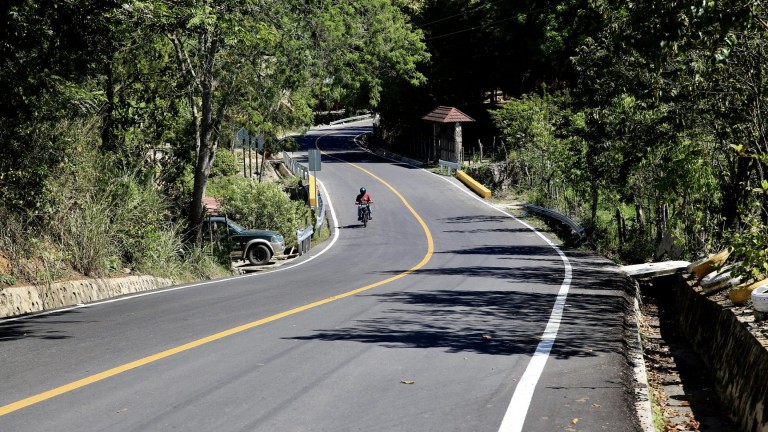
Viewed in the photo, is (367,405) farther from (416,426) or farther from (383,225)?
(383,225)

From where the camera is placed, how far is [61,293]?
612 inches

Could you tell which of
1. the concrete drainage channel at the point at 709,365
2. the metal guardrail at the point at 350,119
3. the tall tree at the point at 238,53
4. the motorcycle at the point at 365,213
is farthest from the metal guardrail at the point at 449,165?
the metal guardrail at the point at 350,119

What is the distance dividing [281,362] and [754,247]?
5.47m

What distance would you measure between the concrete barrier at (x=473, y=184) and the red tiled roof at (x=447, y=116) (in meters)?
5.16

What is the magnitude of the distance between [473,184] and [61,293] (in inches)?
1547

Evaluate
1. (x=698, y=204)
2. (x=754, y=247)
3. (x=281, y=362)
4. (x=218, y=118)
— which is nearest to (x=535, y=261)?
(x=698, y=204)

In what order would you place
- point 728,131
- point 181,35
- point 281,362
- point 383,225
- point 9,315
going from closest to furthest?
point 281,362 → point 9,315 → point 728,131 → point 181,35 → point 383,225

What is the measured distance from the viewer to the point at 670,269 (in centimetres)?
2077

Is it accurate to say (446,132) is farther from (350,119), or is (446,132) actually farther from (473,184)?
(350,119)

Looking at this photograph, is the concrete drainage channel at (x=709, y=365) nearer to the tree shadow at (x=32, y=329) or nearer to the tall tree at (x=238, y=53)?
the tree shadow at (x=32, y=329)

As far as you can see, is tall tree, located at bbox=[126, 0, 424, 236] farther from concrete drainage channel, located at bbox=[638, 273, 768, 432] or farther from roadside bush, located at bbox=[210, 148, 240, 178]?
concrete drainage channel, located at bbox=[638, 273, 768, 432]

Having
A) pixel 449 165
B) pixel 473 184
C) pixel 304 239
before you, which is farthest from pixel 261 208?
pixel 449 165

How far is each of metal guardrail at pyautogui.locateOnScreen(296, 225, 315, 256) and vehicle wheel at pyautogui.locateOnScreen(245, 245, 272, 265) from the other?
67.4 inches

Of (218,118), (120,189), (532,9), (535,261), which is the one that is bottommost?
(535,261)
